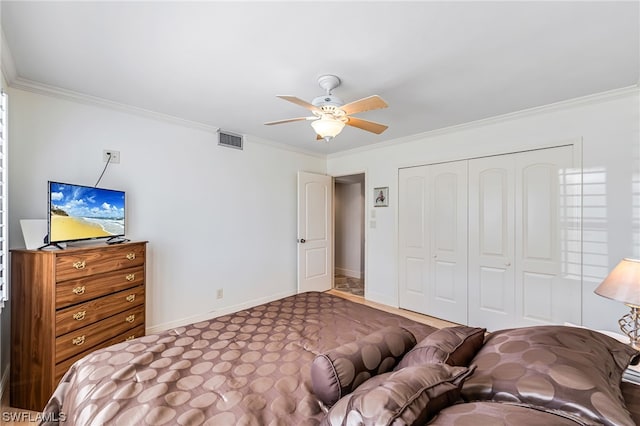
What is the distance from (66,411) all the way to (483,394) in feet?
5.62

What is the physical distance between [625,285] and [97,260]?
11.6ft

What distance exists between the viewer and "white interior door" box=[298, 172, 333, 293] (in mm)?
4422

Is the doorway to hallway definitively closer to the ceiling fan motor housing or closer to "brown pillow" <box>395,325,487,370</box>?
the ceiling fan motor housing

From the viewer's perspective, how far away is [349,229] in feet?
21.4

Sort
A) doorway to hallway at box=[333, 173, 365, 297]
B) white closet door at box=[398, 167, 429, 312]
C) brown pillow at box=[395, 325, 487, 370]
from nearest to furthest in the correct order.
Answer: brown pillow at box=[395, 325, 487, 370] < white closet door at box=[398, 167, 429, 312] < doorway to hallway at box=[333, 173, 365, 297]

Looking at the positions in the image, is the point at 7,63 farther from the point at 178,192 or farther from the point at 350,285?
the point at 350,285

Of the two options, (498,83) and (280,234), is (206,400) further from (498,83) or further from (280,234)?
(280,234)

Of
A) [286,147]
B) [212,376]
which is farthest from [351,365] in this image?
[286,147]

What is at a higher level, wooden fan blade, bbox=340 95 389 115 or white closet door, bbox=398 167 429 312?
wooden fan blade, bbox=340 95 389 115

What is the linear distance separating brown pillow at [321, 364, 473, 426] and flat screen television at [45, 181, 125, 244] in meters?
2.41

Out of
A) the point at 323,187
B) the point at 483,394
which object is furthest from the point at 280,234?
the point at 483,394

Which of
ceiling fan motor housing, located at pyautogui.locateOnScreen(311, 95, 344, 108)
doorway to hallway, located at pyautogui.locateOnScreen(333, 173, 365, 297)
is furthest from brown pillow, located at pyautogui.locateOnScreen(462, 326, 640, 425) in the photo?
doorway to hallway, located at pyautogui.locateOnScreen(333, 173, 365, 297)

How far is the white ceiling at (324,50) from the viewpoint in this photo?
1495 mm

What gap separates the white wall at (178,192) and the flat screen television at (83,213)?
25 centimetres
